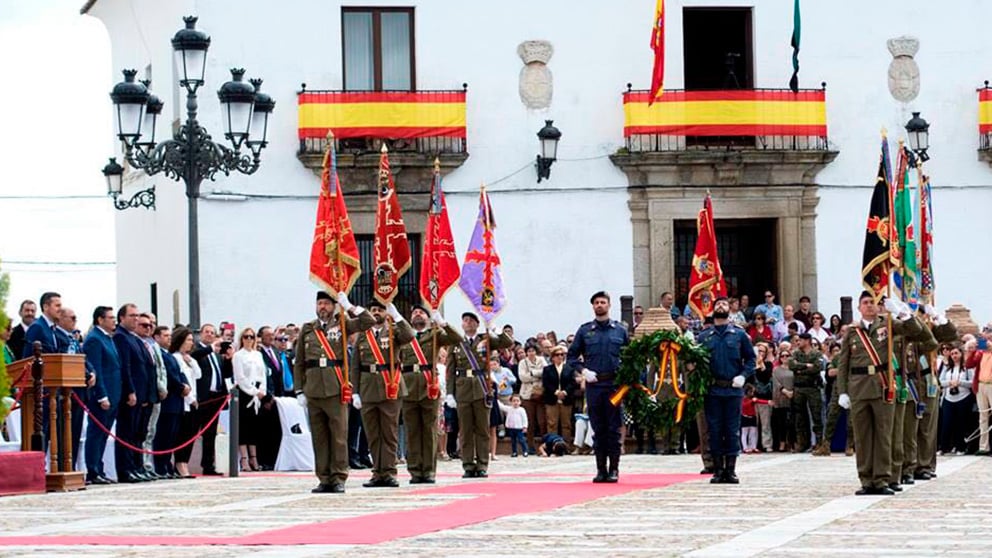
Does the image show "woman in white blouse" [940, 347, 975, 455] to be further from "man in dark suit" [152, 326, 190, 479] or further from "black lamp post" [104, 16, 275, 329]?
"man in dark suit" [152, 326, 190, 479]

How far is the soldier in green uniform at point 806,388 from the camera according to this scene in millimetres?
29344

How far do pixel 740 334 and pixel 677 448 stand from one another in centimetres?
894

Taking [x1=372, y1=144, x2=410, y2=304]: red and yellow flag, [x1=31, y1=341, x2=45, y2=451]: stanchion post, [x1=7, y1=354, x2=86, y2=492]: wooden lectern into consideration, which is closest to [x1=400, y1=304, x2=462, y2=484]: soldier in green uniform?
[x1=372, y1=144, x2=410, y2=304]: red and yellow flag

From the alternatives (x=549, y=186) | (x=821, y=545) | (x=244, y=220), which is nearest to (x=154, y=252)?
(x=244, y=220)

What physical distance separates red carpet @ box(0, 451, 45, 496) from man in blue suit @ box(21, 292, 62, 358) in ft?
4.37

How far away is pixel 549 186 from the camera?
35.5m

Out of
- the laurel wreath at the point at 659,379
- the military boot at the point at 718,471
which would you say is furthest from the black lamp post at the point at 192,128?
the military boot at the point at 718,471

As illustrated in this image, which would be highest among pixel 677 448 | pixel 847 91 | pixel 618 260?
pixel 847 91

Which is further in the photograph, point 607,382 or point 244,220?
point 244,220

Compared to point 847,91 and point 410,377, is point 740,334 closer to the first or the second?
point 410,377

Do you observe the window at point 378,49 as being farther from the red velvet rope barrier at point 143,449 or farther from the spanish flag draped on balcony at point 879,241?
the spanish flag draped on balcony at point 879,241

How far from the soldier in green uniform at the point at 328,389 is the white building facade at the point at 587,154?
14.5 metres

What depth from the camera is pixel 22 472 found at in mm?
19844

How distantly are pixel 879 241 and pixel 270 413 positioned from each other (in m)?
8.74
